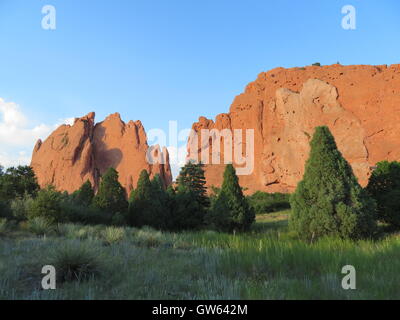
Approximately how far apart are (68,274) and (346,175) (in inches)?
404

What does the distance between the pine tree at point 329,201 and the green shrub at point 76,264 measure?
24.4 feet

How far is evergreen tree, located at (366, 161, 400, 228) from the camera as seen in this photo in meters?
12.6

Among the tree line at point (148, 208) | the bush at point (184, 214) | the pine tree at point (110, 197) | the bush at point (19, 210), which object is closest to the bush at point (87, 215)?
the tree line at point (148, 208)

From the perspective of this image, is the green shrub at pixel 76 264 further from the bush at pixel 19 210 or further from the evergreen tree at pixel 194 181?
the evergreen tree at pixel 194 181

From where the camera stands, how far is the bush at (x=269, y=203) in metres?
30.9

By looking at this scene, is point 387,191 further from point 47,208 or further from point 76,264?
point 47,208

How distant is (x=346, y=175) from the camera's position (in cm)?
1015

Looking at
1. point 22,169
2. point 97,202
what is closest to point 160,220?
point 97,202

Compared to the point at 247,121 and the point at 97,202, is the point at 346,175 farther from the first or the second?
the point at 247,121

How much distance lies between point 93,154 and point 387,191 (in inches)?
1959

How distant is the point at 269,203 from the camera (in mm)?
31812

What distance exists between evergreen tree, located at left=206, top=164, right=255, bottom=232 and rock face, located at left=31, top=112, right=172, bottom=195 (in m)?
31.7

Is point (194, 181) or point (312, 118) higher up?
point (312, 118)

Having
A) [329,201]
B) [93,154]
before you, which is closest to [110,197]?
[329,201]
